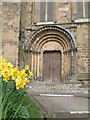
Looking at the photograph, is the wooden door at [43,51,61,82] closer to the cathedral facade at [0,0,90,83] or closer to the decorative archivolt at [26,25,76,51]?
the cathedral facade at [0,0,90,83]

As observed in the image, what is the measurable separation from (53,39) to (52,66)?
7.26 ft

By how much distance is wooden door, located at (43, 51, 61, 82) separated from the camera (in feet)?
60.0

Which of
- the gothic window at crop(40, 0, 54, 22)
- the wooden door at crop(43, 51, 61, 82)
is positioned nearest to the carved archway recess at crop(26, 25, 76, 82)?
the wooden door at crop(43, 51, 61, 82)

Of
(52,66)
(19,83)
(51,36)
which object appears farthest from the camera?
(52,66)

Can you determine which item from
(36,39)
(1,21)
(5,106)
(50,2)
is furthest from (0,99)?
(50,2)

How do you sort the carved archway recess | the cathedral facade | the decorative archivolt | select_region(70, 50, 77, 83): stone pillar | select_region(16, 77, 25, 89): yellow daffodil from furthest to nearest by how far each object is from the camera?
the decorative archivolt < the carved archway recess < select_region(70, 50, 77, 83): stone pillar < the cathedral facade < select_region(16, 77, 25, 89): yellow daffodil

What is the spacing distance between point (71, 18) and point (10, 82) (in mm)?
15289

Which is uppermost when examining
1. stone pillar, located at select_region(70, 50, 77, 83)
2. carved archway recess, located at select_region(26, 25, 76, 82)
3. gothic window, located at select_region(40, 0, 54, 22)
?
gothic window, located at select_region(40, 0, 54, 22)

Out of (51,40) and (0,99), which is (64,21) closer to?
(51,40)

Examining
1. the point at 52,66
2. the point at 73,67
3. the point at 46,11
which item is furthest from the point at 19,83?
the point at 46,11

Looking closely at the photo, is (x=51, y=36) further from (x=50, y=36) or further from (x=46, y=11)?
(x=46, y=11)

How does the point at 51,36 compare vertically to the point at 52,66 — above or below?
above

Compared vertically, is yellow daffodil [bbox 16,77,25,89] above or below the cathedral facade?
below

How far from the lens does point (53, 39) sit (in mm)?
18453
